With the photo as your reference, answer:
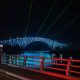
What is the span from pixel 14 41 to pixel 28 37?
24.2 ft

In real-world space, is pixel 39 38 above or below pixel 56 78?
above

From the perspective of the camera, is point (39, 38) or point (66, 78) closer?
point (66, 78)

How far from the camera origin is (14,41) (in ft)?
346

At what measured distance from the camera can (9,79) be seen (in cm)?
1652

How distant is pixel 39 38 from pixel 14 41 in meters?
11.5

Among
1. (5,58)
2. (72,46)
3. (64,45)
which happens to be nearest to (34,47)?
(64,45)

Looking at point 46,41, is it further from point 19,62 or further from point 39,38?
point 19,62

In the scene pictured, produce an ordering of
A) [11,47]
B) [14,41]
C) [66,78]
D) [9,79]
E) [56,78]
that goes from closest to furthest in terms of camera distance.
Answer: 1. [66,78]
2. [56,78]
3. [9,79]
4. [11,47]
5. [14,41]

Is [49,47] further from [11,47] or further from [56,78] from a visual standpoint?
[56,78]

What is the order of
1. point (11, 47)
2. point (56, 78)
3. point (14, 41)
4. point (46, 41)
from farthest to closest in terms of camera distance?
point (46, 41), point (14, 41), point (11, 47), point (56, 78)

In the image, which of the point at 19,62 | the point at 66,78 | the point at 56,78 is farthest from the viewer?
the point at 19,62

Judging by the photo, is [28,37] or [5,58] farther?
[28,37]

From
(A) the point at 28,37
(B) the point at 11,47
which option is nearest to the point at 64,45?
(A) the point at 28,37

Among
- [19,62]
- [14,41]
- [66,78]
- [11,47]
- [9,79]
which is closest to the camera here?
[66,78]
